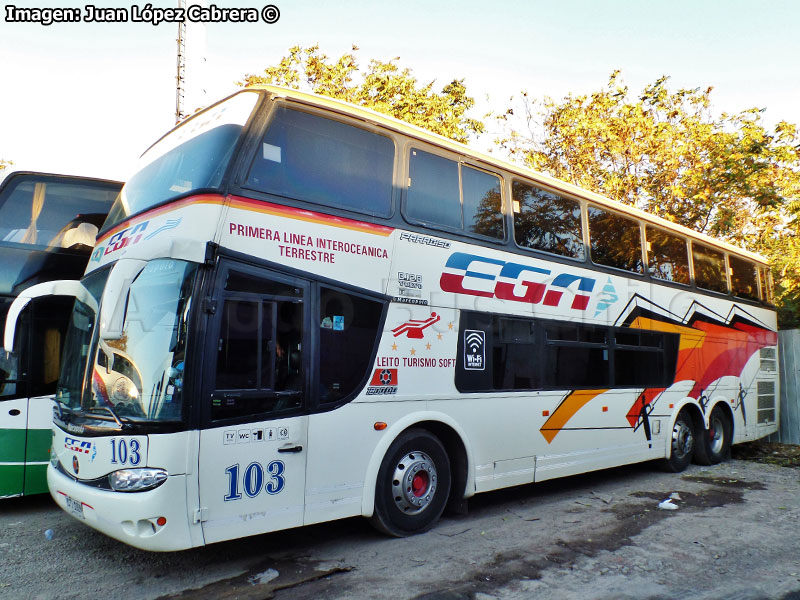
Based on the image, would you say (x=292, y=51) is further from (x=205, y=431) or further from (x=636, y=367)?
(x=205, y=431)

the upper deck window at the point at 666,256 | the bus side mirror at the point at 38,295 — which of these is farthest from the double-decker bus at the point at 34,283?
the upper deck window at the point at 666,256

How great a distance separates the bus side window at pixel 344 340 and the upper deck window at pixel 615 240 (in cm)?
394

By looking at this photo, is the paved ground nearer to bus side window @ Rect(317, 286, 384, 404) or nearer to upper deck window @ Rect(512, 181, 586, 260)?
bus side window @ Rect(317, 286, 384, 404)

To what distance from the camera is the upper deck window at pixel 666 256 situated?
31.2 ft

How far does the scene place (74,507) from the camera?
477cm

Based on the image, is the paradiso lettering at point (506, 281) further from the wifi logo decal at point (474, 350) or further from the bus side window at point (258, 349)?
the bus side window at point (258, 349)

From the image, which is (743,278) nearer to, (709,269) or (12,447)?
(709,269)

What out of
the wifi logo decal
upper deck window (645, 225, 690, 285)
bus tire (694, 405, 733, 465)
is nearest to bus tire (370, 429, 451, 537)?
the wifi logo decal

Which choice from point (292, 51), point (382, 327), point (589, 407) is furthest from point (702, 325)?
point (292, 51)

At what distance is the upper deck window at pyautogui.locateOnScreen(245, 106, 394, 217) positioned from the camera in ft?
17.1

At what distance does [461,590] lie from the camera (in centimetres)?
453

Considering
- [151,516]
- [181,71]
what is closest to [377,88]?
[181,71]

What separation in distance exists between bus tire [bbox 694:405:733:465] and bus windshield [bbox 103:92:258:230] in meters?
9.12

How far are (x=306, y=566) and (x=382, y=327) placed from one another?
7.00 ft
